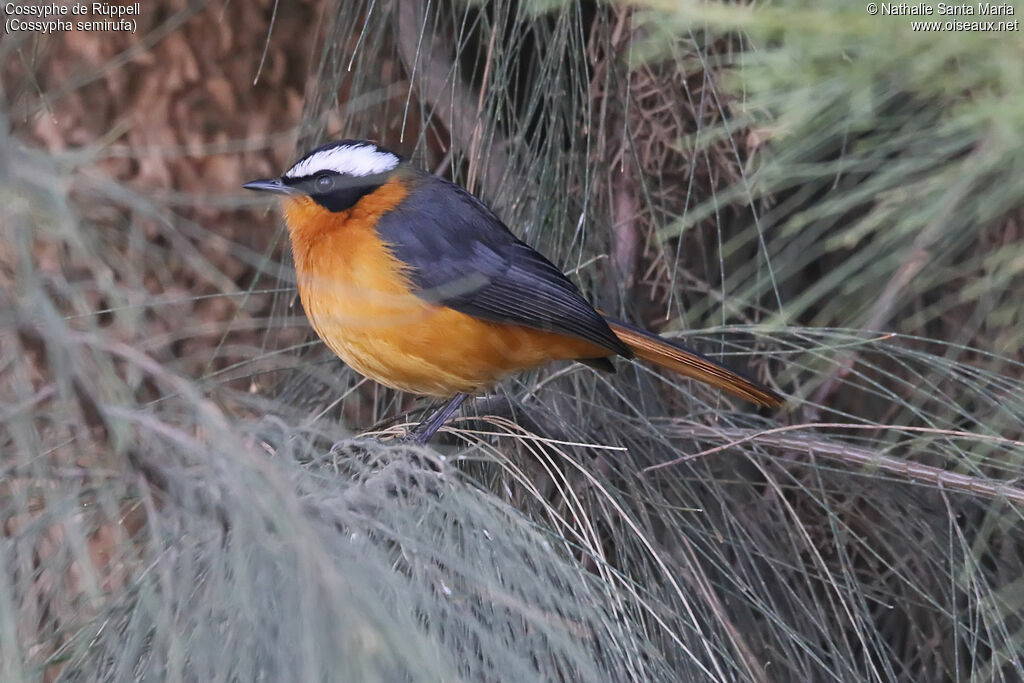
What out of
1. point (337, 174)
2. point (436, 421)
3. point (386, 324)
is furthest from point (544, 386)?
point (337, 174)

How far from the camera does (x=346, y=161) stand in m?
2.39

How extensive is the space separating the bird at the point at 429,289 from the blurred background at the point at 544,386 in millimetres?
86

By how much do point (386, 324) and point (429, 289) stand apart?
235 mm

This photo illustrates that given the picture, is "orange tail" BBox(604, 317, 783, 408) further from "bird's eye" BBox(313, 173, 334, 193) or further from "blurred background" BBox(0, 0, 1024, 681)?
"bird's eye" BBox(313, 173, 334, 193)

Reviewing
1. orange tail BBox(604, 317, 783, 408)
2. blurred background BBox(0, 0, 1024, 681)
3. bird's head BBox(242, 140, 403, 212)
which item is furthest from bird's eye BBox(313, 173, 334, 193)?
orange tail BBox(604, 317, 783, 408)

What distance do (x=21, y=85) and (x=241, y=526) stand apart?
3.74 feet

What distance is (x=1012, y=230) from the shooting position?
94.0 inches

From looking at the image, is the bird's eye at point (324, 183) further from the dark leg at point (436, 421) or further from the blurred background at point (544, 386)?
the dark leg at point (436, 421)

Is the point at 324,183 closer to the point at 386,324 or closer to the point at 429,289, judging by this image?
the point at 429,289

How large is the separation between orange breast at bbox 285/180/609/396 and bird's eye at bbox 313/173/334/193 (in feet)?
0.17

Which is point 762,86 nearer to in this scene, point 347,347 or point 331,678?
point 331,678

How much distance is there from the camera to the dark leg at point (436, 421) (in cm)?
208

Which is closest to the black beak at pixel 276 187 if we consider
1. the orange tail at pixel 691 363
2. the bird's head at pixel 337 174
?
the bird's head at pixel 337 174

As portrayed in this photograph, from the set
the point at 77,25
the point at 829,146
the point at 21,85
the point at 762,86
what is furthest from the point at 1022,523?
the point at 77,25
